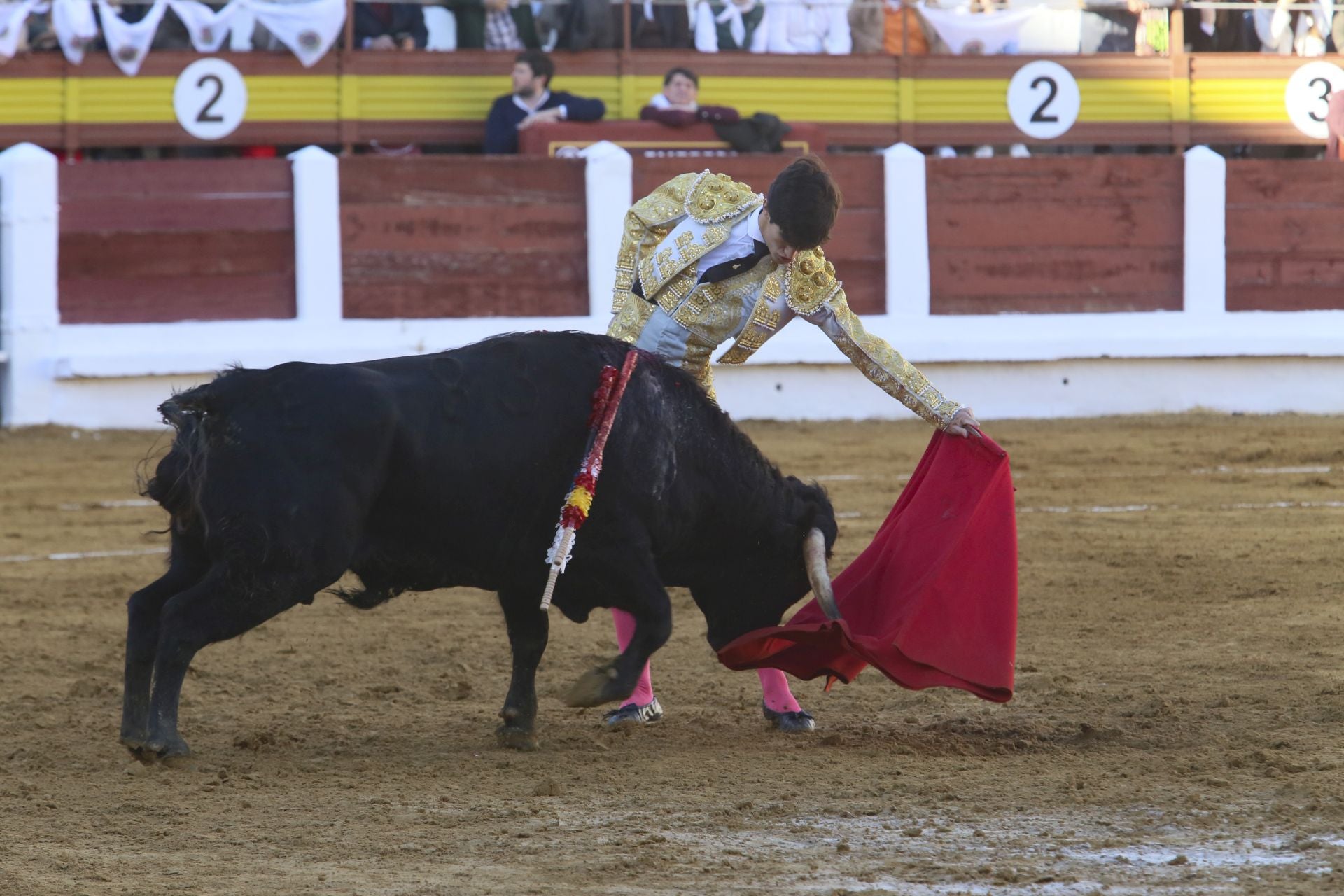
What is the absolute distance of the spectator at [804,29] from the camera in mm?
9789

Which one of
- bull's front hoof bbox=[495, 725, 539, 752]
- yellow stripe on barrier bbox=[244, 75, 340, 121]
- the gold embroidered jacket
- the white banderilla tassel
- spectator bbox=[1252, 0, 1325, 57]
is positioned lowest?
bull's front hoof bbox=[495, 725, 539, 752]

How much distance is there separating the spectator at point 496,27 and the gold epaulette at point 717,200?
635cm

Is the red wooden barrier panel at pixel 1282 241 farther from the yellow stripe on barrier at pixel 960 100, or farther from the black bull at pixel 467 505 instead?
the black bull at pixel 467 505

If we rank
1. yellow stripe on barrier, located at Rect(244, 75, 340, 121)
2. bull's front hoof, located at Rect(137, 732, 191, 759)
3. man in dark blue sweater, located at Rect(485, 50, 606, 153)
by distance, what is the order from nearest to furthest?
1. bull's front hoof, located at Rect(137, 732, 191, 759)
2. man in dark blue sweater, located at Rect(485, 50, 606, 153)
3. yellow stripe on barrier, located at Rect(244, 75, 340, 121)

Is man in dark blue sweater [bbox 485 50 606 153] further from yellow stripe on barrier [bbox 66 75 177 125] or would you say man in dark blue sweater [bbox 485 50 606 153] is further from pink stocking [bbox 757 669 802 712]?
pink stocking [bbox 757 669 802 712]

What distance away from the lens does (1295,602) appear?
4.05 metres

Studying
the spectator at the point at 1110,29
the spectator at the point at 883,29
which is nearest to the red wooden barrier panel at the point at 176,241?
the spectator at the point at 883,29

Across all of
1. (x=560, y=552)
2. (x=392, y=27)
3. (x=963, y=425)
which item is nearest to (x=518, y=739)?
(x=560, y=552)

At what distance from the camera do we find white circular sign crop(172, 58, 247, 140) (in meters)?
9.21

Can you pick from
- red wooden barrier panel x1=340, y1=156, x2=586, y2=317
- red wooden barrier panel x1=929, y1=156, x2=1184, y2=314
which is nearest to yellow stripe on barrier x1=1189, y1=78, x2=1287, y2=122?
red wooden barrier panel x1=929, y1=156, x2=1184, y2=314

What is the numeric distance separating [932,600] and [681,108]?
603 cm

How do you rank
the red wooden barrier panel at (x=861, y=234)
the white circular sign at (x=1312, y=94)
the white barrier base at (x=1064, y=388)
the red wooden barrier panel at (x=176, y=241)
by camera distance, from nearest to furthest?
the red wooden barrier panel at (x=176, y=241) → the white barrier base at (x=1064, y=388) → the red wooden barrier panel at (x=861, y=234) → the white circular sign at (x=1312, y=94)

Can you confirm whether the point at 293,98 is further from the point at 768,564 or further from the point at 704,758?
the point at 704,758

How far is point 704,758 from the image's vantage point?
9.59 ft
